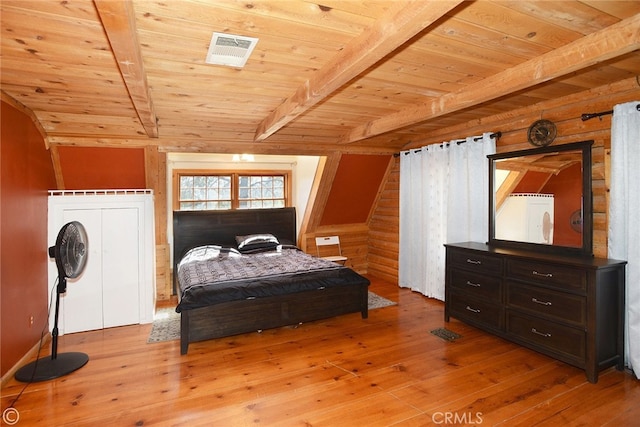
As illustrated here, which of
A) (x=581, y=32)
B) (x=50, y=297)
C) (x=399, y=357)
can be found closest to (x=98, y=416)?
(x=50, y=297)

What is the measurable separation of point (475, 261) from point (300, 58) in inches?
101

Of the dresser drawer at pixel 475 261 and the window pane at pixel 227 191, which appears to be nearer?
the dresser drawer at pixel 475 261

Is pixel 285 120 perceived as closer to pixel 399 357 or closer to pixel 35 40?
pixel 35 40

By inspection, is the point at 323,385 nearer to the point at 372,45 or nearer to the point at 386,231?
the point at 372,45

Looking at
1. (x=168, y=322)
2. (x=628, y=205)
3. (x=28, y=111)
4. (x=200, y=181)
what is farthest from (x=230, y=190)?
(x=628, y=205)

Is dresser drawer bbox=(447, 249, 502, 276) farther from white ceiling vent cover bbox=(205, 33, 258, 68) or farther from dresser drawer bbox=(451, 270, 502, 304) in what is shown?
white ceiling vent cover bbox=(205, 33, 258, 68)

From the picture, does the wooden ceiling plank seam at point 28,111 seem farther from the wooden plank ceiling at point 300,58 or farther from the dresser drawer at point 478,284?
the dresser drawer at point 478,284

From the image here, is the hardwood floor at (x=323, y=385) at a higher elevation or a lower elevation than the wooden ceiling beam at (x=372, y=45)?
lower

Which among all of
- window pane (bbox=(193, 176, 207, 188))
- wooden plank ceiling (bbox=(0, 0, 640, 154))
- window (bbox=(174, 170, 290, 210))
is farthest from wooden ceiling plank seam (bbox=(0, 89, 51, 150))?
window pane (bbox=(193, 176, 207, 188))

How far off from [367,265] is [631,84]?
4376 millimetres

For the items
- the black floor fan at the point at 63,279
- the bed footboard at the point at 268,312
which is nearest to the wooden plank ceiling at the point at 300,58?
the black floor fan at the point at 63,279

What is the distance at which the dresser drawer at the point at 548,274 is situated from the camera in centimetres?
260

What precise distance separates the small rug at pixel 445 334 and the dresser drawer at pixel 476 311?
0.22 metres

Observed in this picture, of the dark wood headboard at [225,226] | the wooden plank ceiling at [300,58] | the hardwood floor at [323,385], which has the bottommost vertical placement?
the hardwood floor at [323,385]
